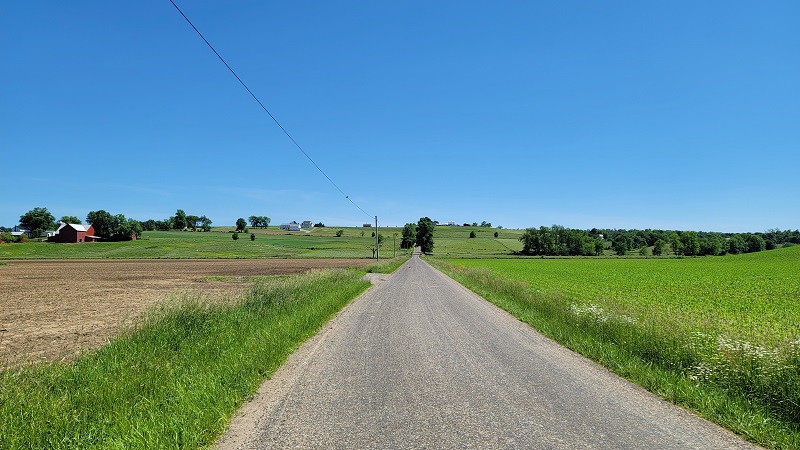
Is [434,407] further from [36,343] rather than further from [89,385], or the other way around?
[36,343]

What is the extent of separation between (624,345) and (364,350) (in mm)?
6326

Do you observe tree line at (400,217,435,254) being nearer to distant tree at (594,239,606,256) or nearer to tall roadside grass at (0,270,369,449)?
distant tree at (594,239,606,256)

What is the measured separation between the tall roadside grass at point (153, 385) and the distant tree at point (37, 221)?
208111 mm

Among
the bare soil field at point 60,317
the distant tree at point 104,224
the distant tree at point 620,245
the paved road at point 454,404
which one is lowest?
the bare soil field at point 60,317

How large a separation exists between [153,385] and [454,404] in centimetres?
475

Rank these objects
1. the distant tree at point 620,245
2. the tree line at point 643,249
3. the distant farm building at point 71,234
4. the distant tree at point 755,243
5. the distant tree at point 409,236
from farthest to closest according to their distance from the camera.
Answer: the distant tree at point 620,245
the distant tree at point 409,236
the distant tree at point 755,243
the tree line at point 643,249
the distant farm building at point 71,234

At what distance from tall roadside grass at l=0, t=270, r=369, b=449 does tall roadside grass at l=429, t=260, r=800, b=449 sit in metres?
6.88

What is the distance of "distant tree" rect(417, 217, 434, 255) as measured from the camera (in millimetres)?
151375

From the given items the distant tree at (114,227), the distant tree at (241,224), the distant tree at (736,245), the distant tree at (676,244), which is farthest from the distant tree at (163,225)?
the distant tree at (736,245)

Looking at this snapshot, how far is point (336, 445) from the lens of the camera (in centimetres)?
462

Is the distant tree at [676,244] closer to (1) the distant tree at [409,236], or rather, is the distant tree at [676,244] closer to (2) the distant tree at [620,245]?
(2) the distant tree at [620,245]

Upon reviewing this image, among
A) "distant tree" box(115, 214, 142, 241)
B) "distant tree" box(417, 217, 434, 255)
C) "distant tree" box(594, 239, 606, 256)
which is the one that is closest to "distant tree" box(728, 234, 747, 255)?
"distant tree" box(594, 239, 606, 256)

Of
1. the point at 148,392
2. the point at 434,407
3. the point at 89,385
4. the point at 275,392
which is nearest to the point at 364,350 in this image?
the point at 275,392

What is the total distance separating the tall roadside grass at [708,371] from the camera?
545 cm
